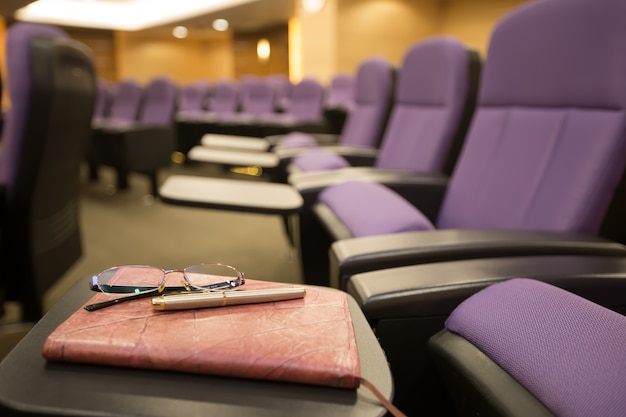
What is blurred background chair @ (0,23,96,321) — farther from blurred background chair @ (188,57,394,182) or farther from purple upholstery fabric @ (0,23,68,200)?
blurred background chair @ (188,57,394,182)

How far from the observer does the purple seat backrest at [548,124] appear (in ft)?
2.95

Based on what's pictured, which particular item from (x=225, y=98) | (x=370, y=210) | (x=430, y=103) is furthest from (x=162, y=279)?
(x=225, y=98)

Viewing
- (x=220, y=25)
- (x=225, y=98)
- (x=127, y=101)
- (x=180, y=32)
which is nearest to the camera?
(x=127, y=101)

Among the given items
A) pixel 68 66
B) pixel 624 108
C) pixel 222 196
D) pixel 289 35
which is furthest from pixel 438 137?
pixel 289 35

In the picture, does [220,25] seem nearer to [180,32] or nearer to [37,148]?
[180,32]

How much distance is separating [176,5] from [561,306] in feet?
40.2

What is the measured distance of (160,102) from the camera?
224 inches

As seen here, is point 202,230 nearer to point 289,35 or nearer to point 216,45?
point 289,35

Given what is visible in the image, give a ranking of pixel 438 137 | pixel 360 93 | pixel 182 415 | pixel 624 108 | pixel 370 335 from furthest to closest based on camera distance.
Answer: pixel 360 93
pixel 438 137
pixel 624 108
pixel 370 335
pixel 182 415

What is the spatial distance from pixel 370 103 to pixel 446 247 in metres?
2.06

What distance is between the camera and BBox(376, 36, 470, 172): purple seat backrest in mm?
1637

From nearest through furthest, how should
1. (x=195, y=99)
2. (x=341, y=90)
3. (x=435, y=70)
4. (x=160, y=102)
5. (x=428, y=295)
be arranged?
(x=428, y=295)
(x=435, y=70)
(x=160, y=102)
(x=341, y=90)
(x=195, y=99)

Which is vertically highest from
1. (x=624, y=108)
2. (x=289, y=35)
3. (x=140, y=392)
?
(x=289, y=35)

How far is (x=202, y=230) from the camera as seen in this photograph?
321 cm
